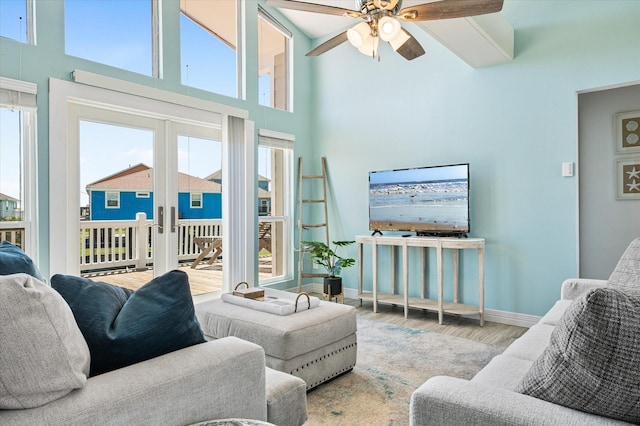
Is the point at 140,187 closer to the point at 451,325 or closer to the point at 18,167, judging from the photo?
the point at 18,167

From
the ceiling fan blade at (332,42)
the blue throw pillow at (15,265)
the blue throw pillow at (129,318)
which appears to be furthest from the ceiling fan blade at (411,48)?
the blue throw pillow at (15,265)

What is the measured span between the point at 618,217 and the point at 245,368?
4.49 metres

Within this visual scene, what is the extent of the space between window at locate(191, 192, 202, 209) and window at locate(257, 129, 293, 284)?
81cm

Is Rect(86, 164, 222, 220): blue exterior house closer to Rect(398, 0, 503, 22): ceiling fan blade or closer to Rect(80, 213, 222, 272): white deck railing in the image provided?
Rect(80, 213, 222, 272): white deck railing

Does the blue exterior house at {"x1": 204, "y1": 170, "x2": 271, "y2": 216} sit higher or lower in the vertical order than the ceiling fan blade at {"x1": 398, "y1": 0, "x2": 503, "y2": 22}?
lower

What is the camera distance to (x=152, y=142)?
3.93 metres

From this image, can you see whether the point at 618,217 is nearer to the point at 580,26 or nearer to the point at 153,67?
the point at 580,26

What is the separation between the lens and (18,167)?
303 centimetres

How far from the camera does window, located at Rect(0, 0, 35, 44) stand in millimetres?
2949

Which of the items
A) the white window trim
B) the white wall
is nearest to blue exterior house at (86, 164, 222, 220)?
the white window trim

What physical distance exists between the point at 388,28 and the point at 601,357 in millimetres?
2054

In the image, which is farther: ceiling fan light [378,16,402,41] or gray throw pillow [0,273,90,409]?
ceiling fan light [378,16,402,41]

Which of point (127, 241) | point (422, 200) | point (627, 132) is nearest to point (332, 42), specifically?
point (422, 200)

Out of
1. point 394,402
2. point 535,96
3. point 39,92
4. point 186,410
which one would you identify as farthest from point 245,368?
point 535,96
